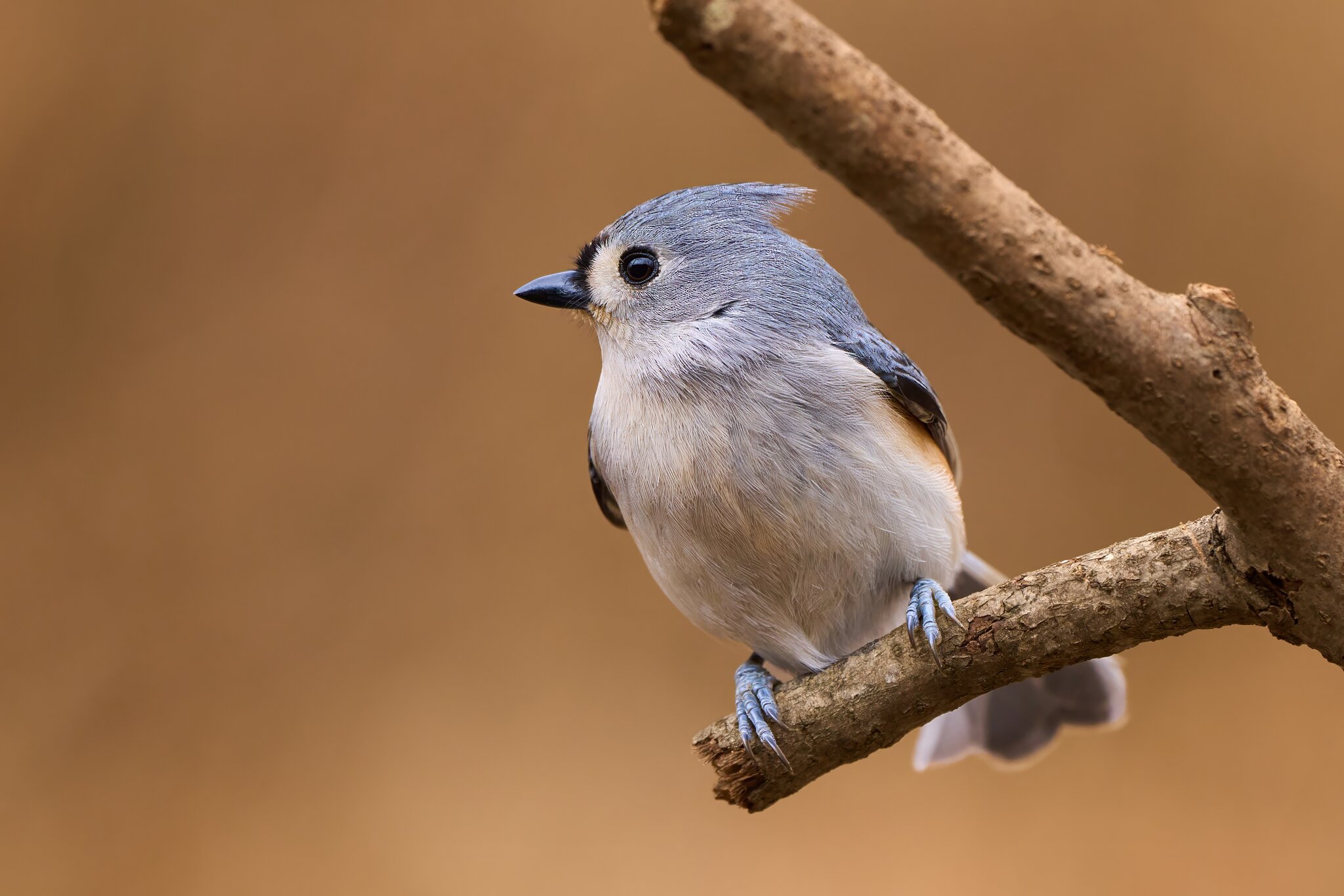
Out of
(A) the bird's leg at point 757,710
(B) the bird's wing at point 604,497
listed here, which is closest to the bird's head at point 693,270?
(B) the bird's wing at point 604,497

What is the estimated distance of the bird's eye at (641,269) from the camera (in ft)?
7.28

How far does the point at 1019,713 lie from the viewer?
2635mm

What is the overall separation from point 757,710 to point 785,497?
0.40m

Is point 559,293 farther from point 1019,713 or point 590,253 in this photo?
point 1019,713

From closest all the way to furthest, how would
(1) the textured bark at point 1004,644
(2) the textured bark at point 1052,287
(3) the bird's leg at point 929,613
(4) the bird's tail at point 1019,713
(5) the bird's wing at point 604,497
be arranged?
1. (2) the textured bark at point 1052,287
2. (1) the textured bark at point 1004,644
3. (3) the bird's leg at point 929,613
4. (5) the bird's wing at point 604,497
5. (4) the bird's tail at point 1019,713

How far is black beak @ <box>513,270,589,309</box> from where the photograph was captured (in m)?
2.24

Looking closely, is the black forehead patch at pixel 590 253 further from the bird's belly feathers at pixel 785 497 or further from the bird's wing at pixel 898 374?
the bird's wing at pixel 898 374

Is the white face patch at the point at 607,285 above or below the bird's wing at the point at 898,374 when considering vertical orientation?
above

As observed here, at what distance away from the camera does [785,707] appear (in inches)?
74.9

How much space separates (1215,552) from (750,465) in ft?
2.52

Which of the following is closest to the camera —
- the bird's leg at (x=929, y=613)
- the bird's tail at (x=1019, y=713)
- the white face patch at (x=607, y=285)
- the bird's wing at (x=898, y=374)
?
the bird's leg at (x=929, y=613)

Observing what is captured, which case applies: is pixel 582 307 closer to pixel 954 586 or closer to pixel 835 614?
pixel 835 614

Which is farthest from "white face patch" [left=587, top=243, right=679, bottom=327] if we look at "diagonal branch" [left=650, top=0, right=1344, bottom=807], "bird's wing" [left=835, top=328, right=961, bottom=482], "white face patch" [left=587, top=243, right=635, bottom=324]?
"diagonal branch" [left=650, top=0, right=1344, bottom=807]

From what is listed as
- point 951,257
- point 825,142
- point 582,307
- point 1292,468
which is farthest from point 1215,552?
point 582,307
